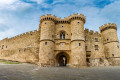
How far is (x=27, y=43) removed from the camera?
2430 cm

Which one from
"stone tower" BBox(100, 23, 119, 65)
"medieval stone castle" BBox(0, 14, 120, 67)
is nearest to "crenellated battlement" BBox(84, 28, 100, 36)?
"medieval stone castle" BBox(0, 14, 120, 67)

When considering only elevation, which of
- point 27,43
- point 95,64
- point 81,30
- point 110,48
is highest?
point 81,30

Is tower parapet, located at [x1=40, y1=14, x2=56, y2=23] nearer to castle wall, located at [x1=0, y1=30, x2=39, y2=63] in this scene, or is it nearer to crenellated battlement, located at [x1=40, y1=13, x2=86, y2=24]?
crenellated battlement, located at [x1=40, y1=13, x2=86, y2=24]

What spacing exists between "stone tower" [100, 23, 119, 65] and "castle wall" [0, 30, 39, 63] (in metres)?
18.5

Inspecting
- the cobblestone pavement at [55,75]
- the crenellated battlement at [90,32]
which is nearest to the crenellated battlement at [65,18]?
the crenellated battlement at [90,32]

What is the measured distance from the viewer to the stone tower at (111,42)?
21648mm

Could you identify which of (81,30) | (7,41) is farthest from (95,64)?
(7,41)

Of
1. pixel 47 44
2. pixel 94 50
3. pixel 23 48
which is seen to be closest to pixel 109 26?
pixel 94 50

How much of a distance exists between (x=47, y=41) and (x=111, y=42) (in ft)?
54.2

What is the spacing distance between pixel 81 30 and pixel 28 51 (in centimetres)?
1483

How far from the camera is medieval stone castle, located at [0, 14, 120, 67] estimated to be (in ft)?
59.9

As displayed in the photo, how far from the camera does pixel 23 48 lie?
2470 cm

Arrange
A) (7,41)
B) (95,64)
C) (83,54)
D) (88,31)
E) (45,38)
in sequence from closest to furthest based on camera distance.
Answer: (83,54) → (45,38) → (95,64) → (88,31) → (7,41)

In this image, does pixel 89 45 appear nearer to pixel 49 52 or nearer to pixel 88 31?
pixel 88 31
